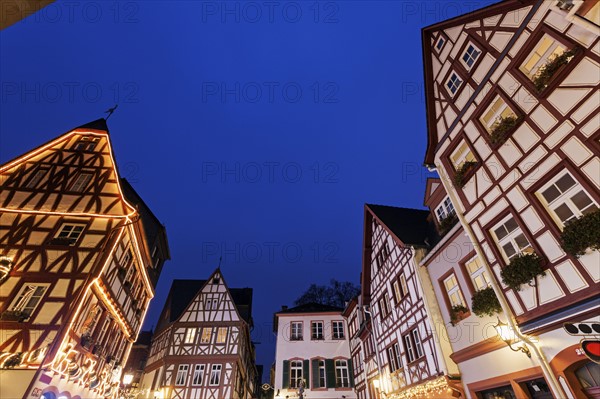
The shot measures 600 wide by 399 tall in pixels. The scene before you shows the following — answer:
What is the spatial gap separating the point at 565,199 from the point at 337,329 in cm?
2187

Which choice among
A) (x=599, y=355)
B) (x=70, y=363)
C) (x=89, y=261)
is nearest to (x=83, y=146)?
(x=89, y=261)

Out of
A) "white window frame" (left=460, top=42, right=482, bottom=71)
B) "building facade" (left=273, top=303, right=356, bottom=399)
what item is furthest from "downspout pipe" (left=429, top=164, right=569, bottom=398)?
"building facade" (left=273, top=303, right=356, bottom=399)

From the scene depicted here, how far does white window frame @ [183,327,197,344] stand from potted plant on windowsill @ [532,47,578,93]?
25962 mm

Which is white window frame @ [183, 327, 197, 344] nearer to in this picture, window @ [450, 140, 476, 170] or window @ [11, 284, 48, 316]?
window @ [11, 284, 48, 316]

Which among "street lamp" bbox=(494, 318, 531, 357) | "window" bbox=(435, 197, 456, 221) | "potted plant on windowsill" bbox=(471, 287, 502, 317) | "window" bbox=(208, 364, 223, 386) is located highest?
"window" bbox=(435, 197, 456, 221)

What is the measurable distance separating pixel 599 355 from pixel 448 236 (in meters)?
5.75

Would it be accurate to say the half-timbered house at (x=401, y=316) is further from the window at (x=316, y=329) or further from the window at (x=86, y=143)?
the window at (x=86, y=143)

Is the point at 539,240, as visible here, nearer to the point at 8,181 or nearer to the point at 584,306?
the point at 584,306

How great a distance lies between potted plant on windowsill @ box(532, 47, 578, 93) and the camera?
6715mm

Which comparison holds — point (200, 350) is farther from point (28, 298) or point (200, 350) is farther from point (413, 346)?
point (413, 346)

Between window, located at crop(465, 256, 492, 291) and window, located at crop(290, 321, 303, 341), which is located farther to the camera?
window, located at crop(290, 321, 303, 341)

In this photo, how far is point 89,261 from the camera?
1281cm

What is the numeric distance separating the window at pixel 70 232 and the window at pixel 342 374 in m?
19.9

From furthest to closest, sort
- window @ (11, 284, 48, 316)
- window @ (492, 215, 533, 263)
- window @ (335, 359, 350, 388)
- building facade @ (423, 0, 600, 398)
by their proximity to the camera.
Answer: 1. window @ (335, 359, 350, 388)
2. window @ (11, 284, 48, 316)
3. window @ (492, 215, 533, 263)
4. building facade @ (423, 0, 600, 398)
